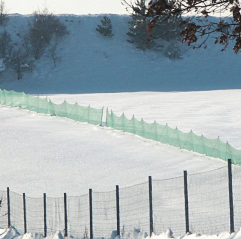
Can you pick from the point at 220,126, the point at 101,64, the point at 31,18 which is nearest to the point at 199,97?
the point at 220,126

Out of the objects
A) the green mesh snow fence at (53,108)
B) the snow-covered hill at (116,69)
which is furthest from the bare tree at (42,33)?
the green mesh snow fence at (53,108)

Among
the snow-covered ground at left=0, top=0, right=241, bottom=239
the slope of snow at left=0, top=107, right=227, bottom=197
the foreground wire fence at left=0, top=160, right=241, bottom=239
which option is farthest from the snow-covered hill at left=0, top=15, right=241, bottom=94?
the foreground wire fence at left=0, top=160, right=241, bottom=239

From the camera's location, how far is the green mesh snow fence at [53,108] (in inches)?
1832

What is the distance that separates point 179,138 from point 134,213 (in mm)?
16167

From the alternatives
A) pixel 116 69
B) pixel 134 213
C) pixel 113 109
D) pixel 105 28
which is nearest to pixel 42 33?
pixel 105 28

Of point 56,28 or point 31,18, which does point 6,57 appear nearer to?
point 56,28

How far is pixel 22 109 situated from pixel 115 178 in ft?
106

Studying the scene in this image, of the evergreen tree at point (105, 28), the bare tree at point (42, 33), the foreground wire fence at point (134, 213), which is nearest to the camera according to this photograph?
the foreground wire fence at point (134, 213)

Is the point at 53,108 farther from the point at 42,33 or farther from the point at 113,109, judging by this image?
the point at 42,33

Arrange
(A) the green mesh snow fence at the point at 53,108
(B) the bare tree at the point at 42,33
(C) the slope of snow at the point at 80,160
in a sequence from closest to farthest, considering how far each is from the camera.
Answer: (C) the slope of snow at the point at 80,160 < (A) the green mesh snow fence at the point at 53,108 < (B) the bare tree at the point at 42,33

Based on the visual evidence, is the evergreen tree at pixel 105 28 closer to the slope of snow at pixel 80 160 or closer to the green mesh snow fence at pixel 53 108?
the green mesh snow fence at pixel 53 108

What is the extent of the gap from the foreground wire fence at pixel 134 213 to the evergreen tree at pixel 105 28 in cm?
9013

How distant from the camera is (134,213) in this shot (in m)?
17.8

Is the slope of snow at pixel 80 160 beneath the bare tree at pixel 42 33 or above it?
beneath
